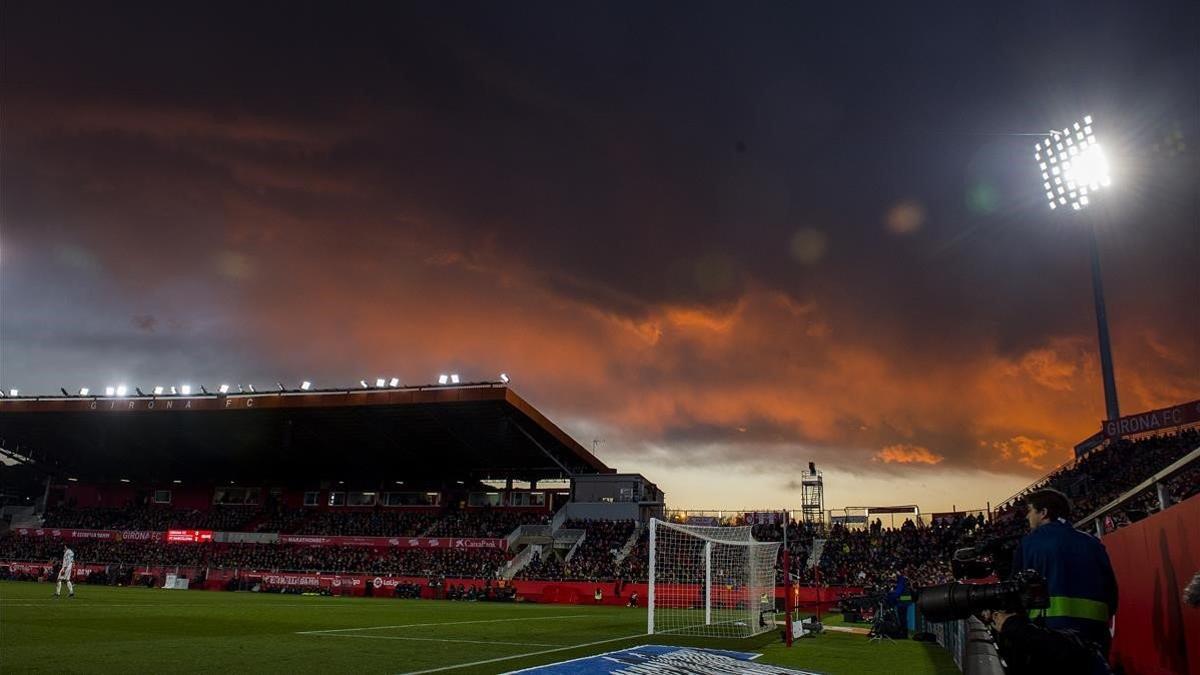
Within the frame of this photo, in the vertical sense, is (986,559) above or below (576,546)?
above

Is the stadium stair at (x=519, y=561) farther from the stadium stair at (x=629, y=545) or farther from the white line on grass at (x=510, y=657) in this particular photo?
the white line on grass at (x=510, y=657)

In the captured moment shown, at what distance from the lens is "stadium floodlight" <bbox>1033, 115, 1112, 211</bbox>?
3475cm

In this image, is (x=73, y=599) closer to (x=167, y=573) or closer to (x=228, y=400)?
(x=167, y=573)

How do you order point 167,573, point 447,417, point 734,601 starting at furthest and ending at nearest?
point 447,417
point 167,573
point 734,601

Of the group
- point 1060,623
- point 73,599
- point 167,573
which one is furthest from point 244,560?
point 1060,623

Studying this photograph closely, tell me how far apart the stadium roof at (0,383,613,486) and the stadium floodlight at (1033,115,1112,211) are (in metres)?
31.9

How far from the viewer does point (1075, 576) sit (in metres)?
4.42

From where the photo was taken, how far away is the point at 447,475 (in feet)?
196

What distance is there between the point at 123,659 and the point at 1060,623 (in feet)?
41.0

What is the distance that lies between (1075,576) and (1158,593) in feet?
10.4

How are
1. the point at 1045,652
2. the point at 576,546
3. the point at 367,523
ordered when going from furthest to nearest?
the point at 367,523 → the point at 576,546 → the point at 1045,652

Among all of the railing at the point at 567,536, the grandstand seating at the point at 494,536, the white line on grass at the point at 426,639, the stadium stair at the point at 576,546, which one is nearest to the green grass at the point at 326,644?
the white line on grass at the point at 426,639

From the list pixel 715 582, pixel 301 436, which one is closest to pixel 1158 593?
pixel 715 582

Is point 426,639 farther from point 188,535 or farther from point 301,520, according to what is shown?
point 301,520
